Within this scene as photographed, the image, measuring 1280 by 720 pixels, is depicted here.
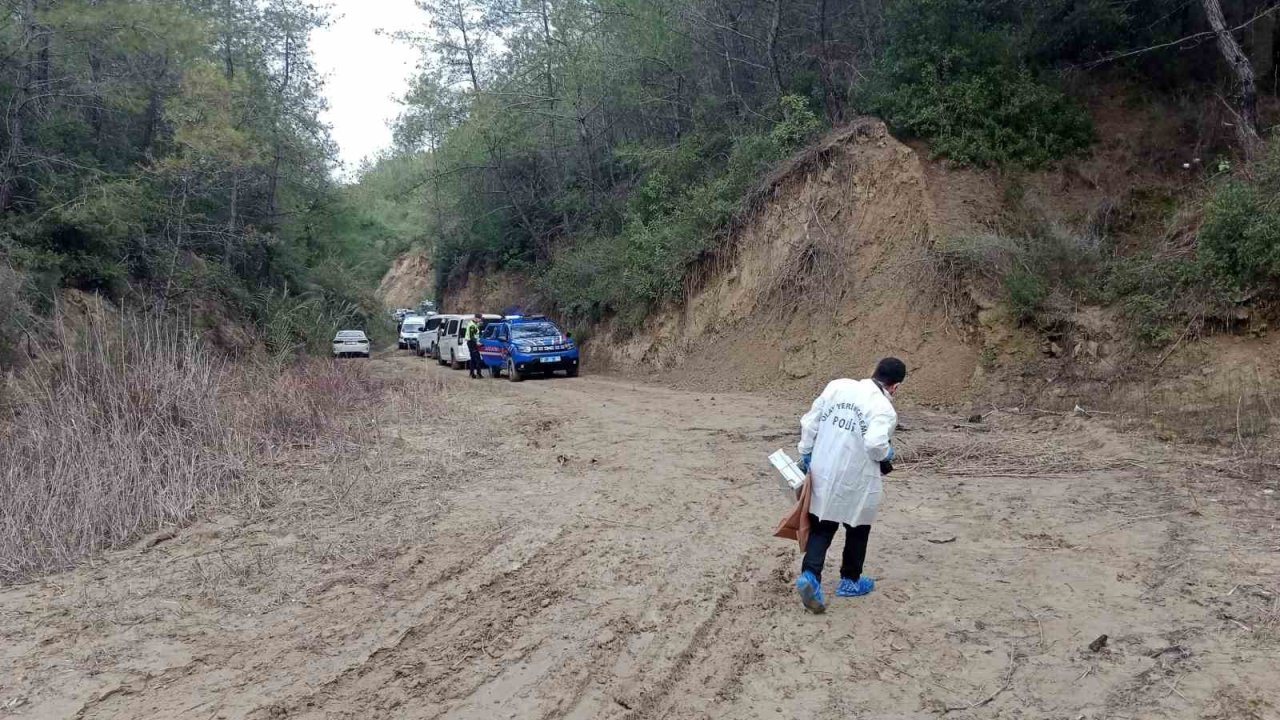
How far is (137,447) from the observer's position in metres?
8.26

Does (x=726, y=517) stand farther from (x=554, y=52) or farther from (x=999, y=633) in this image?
(x=554, y=52)

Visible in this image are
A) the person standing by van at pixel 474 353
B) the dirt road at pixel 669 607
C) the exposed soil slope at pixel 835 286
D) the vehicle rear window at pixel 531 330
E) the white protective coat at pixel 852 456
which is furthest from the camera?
the person standing by van at pixel 474 353

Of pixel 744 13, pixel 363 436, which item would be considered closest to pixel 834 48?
pixel 744 13

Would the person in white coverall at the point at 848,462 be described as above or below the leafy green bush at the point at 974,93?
below

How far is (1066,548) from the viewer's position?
627 centimetres

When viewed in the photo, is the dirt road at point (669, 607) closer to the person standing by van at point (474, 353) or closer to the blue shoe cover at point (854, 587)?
the blue shoe cover at point (854, 587)

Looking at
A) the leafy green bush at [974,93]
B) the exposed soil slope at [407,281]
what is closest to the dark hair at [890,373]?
the leafy green bush at [974,93]

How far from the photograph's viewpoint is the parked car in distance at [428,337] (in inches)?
1292

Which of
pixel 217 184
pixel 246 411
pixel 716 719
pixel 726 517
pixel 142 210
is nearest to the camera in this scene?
pixel 716 719

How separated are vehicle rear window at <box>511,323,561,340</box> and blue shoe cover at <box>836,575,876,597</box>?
56.9 ft

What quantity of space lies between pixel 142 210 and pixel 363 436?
12766 mm

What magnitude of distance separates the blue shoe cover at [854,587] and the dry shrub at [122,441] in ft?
18.6

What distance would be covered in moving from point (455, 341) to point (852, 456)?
78.9 feet

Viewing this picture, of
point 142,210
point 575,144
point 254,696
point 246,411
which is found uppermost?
point 575,144
